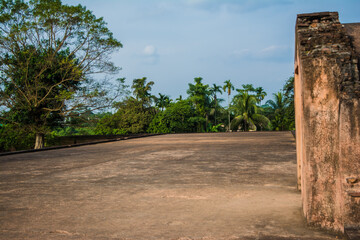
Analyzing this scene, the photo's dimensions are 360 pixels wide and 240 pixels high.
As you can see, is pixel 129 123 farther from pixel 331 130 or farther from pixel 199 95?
pixel 331 130

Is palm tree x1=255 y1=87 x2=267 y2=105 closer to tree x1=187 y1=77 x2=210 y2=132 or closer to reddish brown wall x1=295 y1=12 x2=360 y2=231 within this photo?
tree x1=187 y1=77 x2=210 y2=132

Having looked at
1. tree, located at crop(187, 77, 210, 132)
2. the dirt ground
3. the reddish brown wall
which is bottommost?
the dirt ground

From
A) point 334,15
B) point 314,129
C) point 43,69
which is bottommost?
point 314,129

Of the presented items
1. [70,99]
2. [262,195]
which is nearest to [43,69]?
[70,99]

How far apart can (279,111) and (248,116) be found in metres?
4.02

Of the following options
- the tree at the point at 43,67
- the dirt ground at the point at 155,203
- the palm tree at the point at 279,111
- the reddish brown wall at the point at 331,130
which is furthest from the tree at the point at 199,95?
the reddish brown wall at the point at 331,130

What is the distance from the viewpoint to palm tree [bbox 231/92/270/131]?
146 ft

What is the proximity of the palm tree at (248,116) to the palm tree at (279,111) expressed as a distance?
196 centimetres

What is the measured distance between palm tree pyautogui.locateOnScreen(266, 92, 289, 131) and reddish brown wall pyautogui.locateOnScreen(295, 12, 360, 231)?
34982 millimetres

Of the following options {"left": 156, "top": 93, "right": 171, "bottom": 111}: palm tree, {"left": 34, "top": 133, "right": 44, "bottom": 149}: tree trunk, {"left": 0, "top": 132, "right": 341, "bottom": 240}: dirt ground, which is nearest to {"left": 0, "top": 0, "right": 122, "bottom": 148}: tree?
{"left": 34, "top": 133, "right": 44, "bottom": 149}: tree trunk

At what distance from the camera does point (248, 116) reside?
45.3 m

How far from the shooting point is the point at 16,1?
21156 millimetres

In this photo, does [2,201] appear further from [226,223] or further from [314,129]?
[314,129]

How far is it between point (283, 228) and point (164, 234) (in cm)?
109
